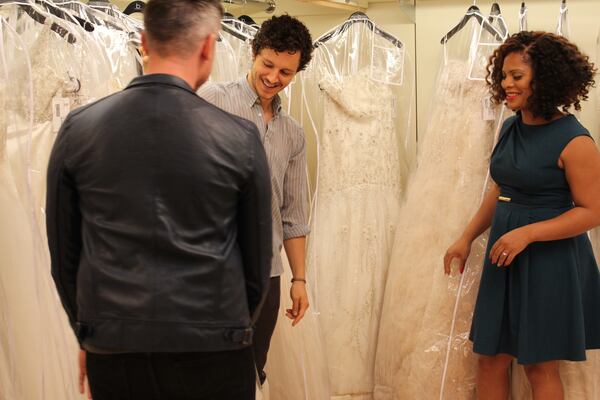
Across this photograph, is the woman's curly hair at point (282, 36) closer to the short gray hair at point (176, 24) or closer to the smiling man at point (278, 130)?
the smiling man at point (278, 130)

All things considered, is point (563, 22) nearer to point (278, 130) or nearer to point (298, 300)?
point (278, 130)

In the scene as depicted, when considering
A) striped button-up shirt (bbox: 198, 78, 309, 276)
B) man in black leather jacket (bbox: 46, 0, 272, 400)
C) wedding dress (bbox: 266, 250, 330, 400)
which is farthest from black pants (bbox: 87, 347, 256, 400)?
wedding dress (bbox: 266, 250, 330, 400)

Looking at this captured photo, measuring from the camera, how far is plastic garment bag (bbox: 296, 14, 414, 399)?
230 centimetres

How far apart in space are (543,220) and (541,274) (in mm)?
144

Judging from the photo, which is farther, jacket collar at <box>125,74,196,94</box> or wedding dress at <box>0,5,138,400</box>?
wedding dress at <box>0,5,138,400</box>

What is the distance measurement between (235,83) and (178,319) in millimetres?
767

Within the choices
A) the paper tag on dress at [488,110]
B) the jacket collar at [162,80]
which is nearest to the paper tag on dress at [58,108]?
the jacket collar at [162,80]

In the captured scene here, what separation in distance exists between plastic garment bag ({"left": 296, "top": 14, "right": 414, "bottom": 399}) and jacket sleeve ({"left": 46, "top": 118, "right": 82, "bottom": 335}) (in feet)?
4.26

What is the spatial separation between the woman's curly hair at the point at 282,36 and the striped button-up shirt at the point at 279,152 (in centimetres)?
10

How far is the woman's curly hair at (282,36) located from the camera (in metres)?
1.55

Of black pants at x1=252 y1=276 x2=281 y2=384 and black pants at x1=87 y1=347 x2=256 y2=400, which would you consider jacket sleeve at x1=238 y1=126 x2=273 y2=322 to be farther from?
black pants at x1=252 y1=276 x2=281 y2=384

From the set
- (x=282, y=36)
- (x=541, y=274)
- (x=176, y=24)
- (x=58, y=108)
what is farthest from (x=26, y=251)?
(x=541, y=274)

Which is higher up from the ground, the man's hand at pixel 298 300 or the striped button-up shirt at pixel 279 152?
the striped button-up shirt at pixel 279 152

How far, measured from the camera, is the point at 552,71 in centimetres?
174
